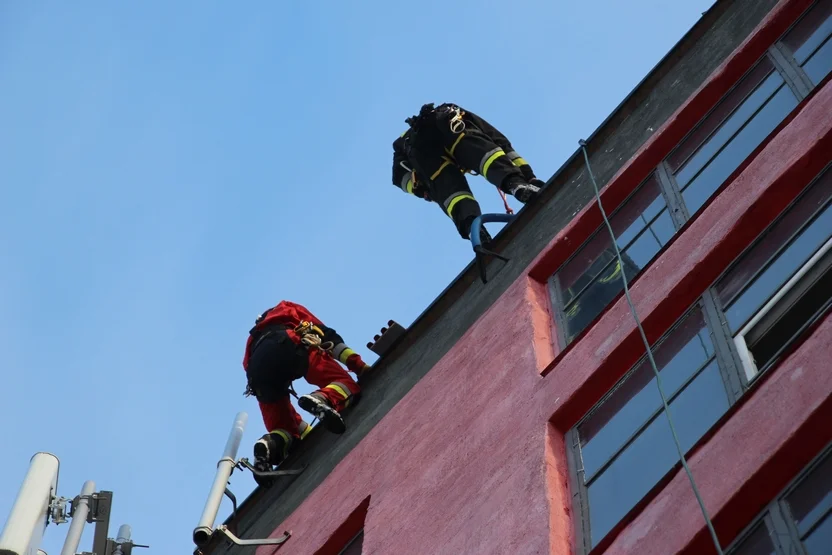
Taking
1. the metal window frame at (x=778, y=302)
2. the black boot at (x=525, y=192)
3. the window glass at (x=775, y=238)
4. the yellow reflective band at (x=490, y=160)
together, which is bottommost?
the metal window frame at (x=778, y=302)

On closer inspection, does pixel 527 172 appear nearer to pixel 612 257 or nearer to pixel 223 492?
pixel 612 257

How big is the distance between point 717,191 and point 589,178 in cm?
223

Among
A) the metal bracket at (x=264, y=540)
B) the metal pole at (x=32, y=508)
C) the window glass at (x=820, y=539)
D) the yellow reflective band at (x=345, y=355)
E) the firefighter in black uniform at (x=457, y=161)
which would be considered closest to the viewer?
the window glass at (x=820, y=539)

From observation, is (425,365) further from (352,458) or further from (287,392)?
(287,392)

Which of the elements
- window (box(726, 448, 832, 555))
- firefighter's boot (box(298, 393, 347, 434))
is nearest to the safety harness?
firefighter's boot (box(298, 393, 347, 434))

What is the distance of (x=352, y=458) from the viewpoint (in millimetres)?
10297

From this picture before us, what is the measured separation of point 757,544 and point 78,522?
5.77 metres

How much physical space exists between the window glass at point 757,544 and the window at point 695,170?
296 centimetres

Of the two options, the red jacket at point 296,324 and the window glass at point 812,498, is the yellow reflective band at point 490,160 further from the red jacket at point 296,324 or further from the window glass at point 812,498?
the window glass at point 812,498

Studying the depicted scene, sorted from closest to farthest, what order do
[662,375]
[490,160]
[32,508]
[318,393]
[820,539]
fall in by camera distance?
[820,539], [662,375], [32,508], [318,393], [490,160]

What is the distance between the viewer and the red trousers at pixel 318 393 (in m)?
11.1

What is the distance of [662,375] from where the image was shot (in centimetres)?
766

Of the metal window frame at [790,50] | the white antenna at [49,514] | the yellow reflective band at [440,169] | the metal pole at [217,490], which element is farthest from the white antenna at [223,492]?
the metal window frame at [790,50]

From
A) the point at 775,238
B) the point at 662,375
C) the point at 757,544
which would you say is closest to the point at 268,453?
the point at 662,375
